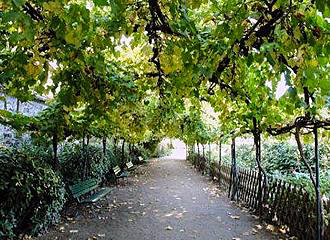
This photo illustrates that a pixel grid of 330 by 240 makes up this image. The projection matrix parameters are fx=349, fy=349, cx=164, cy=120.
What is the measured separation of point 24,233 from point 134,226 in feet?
7.41

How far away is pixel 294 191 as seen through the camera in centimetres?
684

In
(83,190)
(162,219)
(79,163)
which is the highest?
(79,163)

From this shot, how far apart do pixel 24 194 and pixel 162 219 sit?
3.43 m

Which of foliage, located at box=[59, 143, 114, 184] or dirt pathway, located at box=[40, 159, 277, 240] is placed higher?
foliage, located at box=[59, 143, 114, 184]

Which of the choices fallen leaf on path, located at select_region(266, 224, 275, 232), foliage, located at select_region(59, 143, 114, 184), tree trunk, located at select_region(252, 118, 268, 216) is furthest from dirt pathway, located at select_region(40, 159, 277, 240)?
foliage, located at select_region(59, 143, 114, 184)

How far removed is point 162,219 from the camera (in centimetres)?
821

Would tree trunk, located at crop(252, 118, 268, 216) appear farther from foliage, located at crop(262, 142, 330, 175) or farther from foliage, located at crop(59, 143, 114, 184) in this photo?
foliage, located at crop(262, 142, 330, 175)

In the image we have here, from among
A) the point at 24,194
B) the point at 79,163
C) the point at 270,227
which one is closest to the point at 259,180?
the point at 270,227

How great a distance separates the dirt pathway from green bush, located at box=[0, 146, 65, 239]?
0.46 m

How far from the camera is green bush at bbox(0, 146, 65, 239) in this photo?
5691mm

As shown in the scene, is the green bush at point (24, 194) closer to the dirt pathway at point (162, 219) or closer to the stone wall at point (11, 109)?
the dirt pathway at point (162, 219)

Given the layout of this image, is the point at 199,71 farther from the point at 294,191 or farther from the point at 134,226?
the point at 134,226

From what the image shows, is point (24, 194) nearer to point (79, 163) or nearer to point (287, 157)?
point (79, 163)

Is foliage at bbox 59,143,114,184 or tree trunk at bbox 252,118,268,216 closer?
tree trunk at bbox 252,118,268,216
